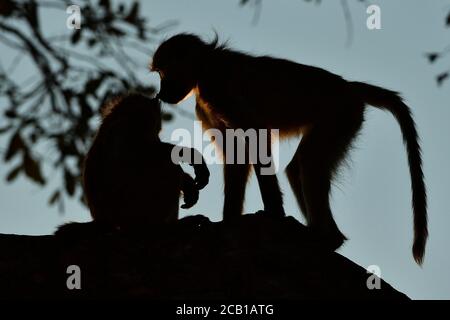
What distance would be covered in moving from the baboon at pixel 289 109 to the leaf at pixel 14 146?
1.32 meters

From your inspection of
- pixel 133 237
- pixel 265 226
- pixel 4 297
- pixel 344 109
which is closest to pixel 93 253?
pixel 133 237

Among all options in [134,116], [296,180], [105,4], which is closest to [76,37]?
[105,4]

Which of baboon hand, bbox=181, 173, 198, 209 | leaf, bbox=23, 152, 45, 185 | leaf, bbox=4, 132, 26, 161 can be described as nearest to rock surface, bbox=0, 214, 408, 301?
leaf, bbox=23, 152, 45, 185

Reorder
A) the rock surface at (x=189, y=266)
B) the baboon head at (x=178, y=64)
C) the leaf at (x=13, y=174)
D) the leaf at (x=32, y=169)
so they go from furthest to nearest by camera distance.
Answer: the baboon head at (x=178, y=64)
the leaf at (x=13, y=174)
the leaf at (x=32, y=169)
the rock surface at (x=189, y=266)

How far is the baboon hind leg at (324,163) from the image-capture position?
4551mm

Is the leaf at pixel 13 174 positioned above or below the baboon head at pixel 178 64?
below

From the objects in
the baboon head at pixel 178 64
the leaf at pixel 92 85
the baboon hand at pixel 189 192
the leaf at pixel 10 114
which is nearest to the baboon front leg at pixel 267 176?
the baboon hand at pixel 189 192

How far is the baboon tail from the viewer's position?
14.9 ft

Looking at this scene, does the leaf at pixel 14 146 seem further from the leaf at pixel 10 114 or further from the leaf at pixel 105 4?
the leaf at pixel 105 4

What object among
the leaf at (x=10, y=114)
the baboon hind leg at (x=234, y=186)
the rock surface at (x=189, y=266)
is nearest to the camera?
the rock surface at (x=189, y=266)

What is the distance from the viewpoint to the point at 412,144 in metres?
4.86

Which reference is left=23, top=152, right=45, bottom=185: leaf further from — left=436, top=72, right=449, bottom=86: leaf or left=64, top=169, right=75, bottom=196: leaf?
left=436, top=72, right=449, bottom=86: leaf

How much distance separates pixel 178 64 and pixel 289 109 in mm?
846

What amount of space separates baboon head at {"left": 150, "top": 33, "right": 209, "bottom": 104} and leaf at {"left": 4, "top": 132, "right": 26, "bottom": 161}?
128 centimetres
